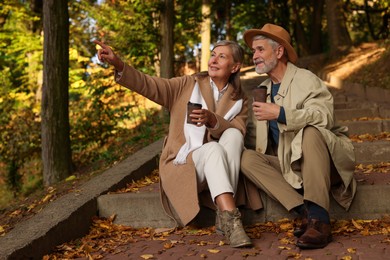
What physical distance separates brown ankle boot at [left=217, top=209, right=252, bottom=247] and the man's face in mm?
1199

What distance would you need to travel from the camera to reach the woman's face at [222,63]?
4648 millimetres

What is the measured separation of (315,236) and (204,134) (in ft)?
4.33

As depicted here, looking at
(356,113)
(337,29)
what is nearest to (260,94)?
(356,113)

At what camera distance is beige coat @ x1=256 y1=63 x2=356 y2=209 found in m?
3.99

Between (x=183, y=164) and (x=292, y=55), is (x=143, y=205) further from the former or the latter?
(x=292, y=55)

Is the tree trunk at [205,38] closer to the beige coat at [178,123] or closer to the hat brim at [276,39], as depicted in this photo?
the beige coat at [178,123]

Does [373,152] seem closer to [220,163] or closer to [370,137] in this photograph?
[370,137]

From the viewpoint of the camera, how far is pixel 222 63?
4.65 m

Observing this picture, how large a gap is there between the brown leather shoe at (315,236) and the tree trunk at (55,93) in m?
5.53

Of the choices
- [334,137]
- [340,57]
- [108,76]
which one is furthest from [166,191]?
[340,57]

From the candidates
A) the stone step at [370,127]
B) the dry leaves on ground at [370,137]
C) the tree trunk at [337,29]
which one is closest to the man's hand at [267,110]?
the dry leaves on ground at [370,137]

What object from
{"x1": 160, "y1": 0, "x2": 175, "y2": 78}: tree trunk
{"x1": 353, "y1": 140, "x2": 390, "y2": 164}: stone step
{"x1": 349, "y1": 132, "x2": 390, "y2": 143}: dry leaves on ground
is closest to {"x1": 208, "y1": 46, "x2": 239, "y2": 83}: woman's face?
{"x1": 353, "y1": 140, "x2": 390, "y2": 164}: stone step

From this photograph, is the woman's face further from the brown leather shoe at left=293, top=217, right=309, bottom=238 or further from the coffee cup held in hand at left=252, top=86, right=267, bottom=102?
the brown leather shoe at left=293, top=217, right=309, bottom=238

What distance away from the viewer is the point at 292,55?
14.9 feet
